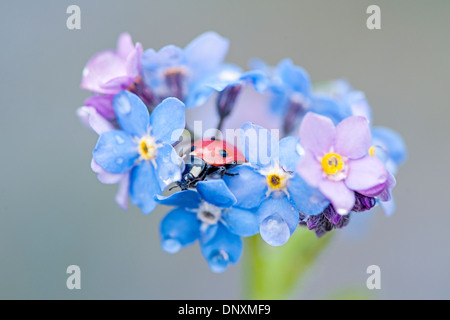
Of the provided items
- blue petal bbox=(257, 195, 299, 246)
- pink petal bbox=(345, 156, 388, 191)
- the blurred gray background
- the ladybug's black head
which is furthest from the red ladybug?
the blurred gray background

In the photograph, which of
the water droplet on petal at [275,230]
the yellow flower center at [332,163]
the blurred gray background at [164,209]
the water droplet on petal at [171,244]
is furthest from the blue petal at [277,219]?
the blurred gray background at [164,209]

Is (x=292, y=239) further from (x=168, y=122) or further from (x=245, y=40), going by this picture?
(x=245, y=40)

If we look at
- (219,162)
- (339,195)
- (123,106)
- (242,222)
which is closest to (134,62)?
(123,106)

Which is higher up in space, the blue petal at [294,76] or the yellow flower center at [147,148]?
the blue petal at [294,76]

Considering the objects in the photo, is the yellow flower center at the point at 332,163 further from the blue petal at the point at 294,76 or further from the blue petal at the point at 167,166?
the blue petal at the point at 294,76

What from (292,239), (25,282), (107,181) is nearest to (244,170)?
(107,181)
